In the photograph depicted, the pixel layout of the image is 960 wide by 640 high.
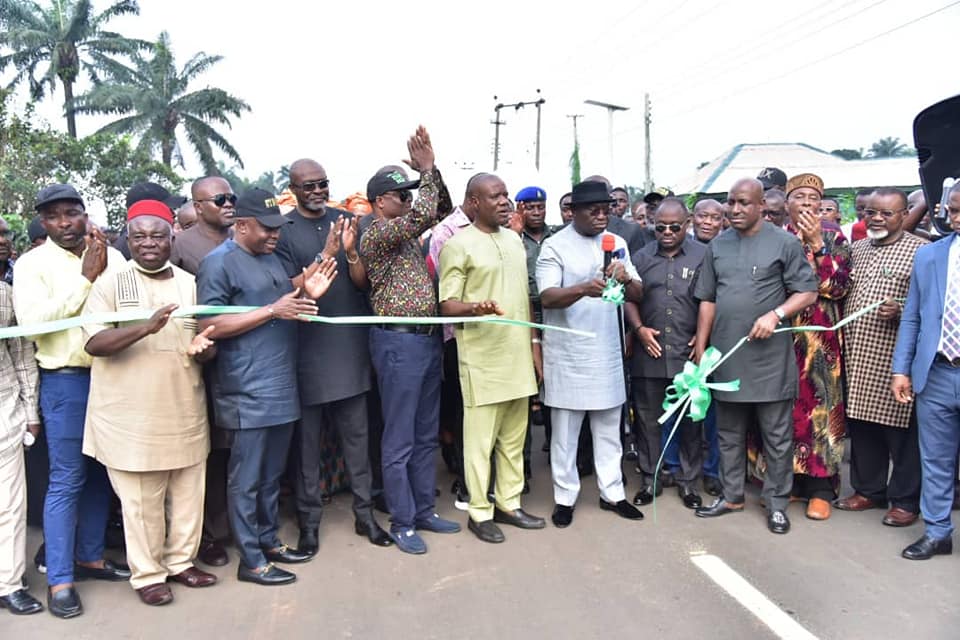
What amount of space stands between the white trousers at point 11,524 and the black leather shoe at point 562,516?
9.86ft

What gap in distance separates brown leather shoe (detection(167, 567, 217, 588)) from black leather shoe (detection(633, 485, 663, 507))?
2778 mm

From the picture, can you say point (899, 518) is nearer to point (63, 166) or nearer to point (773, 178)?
point (773, 178)

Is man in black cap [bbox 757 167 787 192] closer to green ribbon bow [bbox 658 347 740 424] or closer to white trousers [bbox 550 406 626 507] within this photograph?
green ribbon bow [bbox 658 347 740 424]

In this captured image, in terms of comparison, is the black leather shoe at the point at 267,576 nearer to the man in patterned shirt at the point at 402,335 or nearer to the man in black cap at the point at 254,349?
the man in black cap at the point at 254,349

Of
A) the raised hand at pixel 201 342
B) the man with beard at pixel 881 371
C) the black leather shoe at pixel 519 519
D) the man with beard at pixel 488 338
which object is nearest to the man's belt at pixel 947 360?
the man with beard at pixel 881 371

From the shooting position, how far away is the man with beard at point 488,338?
14.7ft

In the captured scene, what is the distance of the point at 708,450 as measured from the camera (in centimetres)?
575

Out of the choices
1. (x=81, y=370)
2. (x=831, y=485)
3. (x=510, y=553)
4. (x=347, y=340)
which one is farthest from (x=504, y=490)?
(x=81, y=370)

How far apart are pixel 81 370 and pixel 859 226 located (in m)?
7.03

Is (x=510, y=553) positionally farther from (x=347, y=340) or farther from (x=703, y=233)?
(x=703, y=233)

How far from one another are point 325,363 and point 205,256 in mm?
905

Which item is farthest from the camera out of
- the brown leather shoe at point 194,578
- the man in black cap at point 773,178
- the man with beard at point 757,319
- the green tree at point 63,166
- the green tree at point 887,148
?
the green tree at point 887,148

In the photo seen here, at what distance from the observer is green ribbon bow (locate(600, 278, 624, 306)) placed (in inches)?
173

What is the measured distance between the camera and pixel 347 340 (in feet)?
14.8
